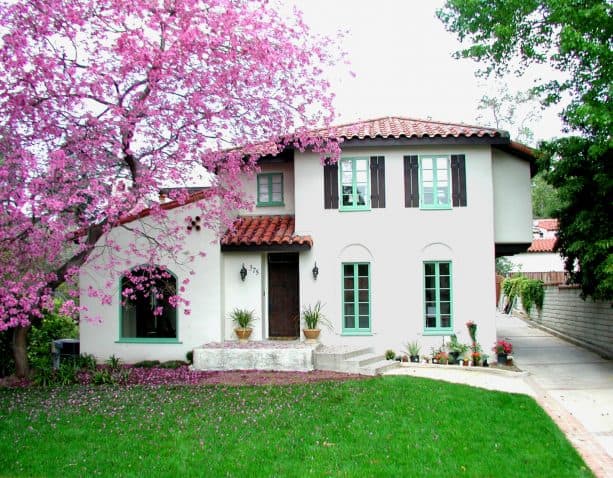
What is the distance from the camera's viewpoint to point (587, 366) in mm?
14297

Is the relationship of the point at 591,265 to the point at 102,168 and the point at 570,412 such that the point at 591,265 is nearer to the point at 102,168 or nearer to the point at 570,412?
the point at 570,412

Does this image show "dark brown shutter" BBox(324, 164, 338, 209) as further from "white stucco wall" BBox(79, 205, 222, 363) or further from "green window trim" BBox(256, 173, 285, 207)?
"white stucco wall" BBox(79, 205, 222, 363)

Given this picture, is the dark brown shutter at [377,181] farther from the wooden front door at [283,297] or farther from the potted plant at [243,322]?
the potted plant at [243,322]

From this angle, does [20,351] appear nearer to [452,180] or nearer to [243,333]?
[243,333]

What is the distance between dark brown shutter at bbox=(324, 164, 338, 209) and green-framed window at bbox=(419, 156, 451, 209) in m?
2.18

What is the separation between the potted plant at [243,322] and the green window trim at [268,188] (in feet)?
10.6

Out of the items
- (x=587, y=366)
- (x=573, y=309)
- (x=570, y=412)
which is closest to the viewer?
(x=570, y=412)

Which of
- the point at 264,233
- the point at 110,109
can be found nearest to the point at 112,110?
the point at 110,109

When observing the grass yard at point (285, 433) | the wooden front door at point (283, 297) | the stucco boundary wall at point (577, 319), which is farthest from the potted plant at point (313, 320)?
the stucco boundary wall at point (577, 319)

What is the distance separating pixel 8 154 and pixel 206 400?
5.44 meters

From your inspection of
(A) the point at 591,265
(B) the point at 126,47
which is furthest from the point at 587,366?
(B) the point at 126,47

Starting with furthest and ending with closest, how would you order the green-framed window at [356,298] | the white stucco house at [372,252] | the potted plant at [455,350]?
the green-framed window at [356,298], the white stucco house at [372,252], the potted plant at [455,350]

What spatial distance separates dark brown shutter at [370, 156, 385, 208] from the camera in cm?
1502

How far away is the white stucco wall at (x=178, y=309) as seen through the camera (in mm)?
14297
